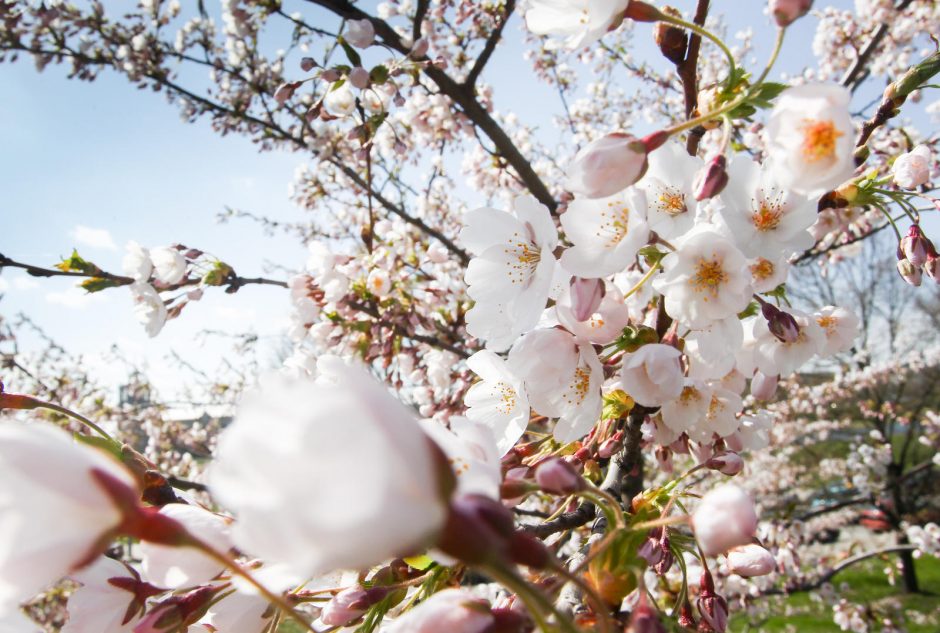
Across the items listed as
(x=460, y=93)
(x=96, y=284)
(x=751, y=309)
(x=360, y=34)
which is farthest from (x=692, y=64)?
(x=460, y=93)

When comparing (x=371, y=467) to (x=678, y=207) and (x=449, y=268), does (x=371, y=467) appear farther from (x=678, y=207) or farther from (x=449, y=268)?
(x=449, y=268)

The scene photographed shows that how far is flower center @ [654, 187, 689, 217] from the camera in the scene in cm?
85

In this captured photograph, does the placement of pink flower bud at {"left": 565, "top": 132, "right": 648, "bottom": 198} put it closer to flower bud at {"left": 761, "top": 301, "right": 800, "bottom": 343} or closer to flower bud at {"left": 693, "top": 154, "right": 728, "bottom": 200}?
flower bud at {"left": 693, "top": 154, "right": 728, "bottom": 200}

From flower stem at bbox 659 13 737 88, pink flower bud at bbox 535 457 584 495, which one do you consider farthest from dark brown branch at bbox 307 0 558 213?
pink flower bud at bbox 535 457 584 495

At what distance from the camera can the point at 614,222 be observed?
2.82 feet

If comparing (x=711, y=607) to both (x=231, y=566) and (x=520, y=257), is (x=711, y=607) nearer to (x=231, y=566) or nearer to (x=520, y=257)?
(x=520, y=257)

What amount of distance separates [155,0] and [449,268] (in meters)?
2.93

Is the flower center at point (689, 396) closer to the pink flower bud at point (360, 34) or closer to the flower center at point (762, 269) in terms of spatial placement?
the flower center at point (762, 269)

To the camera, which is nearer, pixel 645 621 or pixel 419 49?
pixel 645 621

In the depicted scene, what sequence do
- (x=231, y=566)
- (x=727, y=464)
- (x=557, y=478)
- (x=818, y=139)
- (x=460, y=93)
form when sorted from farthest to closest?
(x=460, y=93)
(x=727, y=464)
(x=818, y=139)
(x=557, y=478)
(x=231, y=566)

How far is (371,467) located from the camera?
0.30 meters

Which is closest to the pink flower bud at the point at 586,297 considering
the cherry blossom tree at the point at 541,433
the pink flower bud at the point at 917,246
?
the cherry blossom tree at the point at 541,433

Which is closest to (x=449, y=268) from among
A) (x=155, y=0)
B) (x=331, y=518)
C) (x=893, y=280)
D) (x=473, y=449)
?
(x=155, y=0)

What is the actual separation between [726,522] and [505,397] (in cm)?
52
